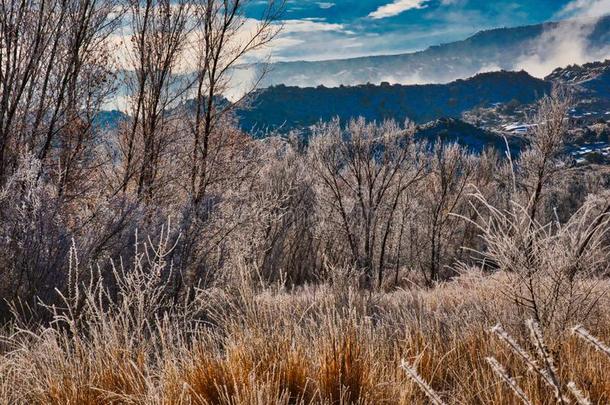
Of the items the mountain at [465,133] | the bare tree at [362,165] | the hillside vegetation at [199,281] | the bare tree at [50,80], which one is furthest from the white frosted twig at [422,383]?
the mountain at [465,133]

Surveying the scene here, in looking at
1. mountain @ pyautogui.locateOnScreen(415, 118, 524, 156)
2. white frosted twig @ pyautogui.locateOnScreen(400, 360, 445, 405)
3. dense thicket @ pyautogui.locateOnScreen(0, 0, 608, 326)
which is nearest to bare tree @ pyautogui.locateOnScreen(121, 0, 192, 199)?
dense thicket @ pyautogui.locateOnScreen(0, 0, 608, 326)

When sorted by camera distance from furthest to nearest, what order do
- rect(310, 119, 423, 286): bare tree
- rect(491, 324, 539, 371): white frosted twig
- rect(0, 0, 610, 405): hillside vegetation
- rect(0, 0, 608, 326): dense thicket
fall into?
rect(310, 119, 423, 286): bare tree → rect(0, 0, 608, 326): dense thicket → rect(0, 0, 610, 405): hillside vegetation → rect(491, 324, 539, 371): white frosted twig

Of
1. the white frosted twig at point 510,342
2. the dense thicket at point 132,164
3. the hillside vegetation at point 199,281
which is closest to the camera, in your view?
the white frosted twig at point 510,342

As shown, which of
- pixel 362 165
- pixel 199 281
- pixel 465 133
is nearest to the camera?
pixel 199 281

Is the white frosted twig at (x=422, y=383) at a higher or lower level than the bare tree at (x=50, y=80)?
lower

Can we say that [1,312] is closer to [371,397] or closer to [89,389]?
[89,389]

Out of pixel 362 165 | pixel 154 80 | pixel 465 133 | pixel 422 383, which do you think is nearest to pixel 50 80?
pixel 154 80

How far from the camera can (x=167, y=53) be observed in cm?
1014

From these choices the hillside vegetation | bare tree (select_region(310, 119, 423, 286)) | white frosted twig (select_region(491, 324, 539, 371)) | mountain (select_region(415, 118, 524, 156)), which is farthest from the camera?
mountain (select_region(415, 118, 524, 156))

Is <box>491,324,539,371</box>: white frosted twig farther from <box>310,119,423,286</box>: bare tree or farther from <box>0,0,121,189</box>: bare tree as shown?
<box>310,119,423,286</box>: bare tree

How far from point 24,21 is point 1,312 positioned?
13.6 feet

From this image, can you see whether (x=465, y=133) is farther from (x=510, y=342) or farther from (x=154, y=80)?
(x=510, y=342)

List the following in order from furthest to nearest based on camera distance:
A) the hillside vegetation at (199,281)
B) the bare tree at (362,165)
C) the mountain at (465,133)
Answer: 1. the mountain at (465,133)
2. the bare tree at (362,165)
3. the hillside vegetation at (199,281)

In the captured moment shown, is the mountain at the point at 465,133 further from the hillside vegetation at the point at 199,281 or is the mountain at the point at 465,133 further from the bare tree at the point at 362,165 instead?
the hillside vegetation at the point at 199,281
